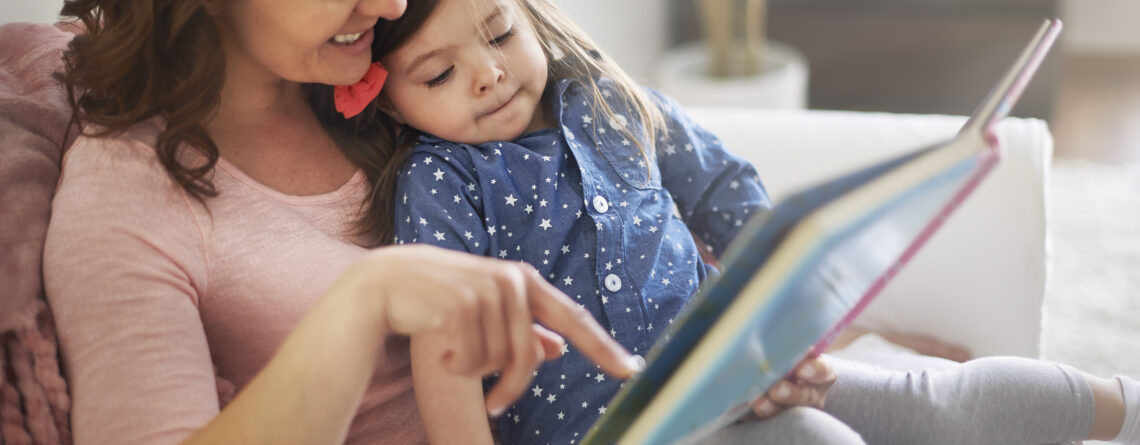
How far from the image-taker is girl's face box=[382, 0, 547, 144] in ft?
3.68

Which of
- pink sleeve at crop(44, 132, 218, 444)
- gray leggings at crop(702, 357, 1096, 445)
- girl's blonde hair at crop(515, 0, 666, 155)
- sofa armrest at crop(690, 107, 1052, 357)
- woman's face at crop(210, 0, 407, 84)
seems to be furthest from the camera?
sofa armrest at crop(690, 107, 1052, 357)

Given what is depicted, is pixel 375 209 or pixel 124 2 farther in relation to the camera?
pixel 375 209

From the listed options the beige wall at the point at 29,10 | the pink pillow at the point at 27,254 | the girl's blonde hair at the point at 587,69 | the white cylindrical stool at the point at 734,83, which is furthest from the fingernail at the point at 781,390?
the white cylindrical stool at the point at 734,83

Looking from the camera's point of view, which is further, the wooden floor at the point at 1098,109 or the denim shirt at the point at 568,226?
the wooden floor at the point at 1098,109

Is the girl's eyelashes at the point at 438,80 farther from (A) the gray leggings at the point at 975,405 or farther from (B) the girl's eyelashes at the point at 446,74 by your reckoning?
(A) the gray leggings at the point at 975,405

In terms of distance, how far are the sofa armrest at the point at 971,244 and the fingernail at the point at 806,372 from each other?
0.44 meters

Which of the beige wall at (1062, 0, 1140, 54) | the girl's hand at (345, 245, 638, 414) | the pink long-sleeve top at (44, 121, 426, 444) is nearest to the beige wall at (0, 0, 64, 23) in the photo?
the pink long-sleeve top at (44, 121, 426, 444)

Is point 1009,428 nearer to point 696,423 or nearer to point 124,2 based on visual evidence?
point 696,423

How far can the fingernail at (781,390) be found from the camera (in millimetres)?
942

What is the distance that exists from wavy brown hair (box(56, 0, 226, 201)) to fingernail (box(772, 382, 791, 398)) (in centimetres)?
55

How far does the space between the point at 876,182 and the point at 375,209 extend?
635mm

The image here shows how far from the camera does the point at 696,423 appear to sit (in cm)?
77

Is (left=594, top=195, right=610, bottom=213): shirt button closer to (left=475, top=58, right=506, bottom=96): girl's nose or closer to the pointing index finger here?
(left=475, top=58, right=506, bottom=96): girl's nose

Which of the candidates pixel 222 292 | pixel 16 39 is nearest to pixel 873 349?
pixel 222 292
